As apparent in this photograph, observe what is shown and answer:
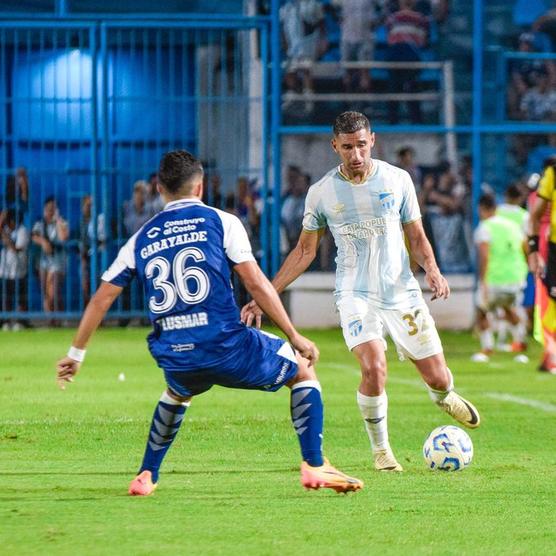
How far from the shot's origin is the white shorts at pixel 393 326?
8.96 meters

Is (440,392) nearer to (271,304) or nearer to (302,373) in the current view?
(302,373)

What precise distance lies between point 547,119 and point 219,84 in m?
5.49

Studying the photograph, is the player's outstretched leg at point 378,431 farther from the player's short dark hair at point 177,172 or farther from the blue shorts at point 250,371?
the player's short dark hair at point 177,172

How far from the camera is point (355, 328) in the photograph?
8.95 meters

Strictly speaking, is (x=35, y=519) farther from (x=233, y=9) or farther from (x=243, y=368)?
(x=233, y=9)

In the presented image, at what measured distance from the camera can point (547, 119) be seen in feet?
80.8

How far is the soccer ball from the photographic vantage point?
28.2 ft

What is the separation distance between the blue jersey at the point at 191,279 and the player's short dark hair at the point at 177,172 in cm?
10

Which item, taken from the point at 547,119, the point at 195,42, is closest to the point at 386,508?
the point at 195,42

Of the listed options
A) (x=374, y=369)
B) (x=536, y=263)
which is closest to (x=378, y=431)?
(x=374, y=369)

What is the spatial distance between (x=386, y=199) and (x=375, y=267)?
42 cm

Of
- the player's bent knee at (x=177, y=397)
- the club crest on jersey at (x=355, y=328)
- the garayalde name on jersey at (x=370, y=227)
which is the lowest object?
the player's bent knee at (x=177, y=397)

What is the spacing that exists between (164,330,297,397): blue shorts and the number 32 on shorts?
162cm

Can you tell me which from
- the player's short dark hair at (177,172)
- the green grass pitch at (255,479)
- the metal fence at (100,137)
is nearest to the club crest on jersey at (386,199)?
the green grass pitch at (255,479)
